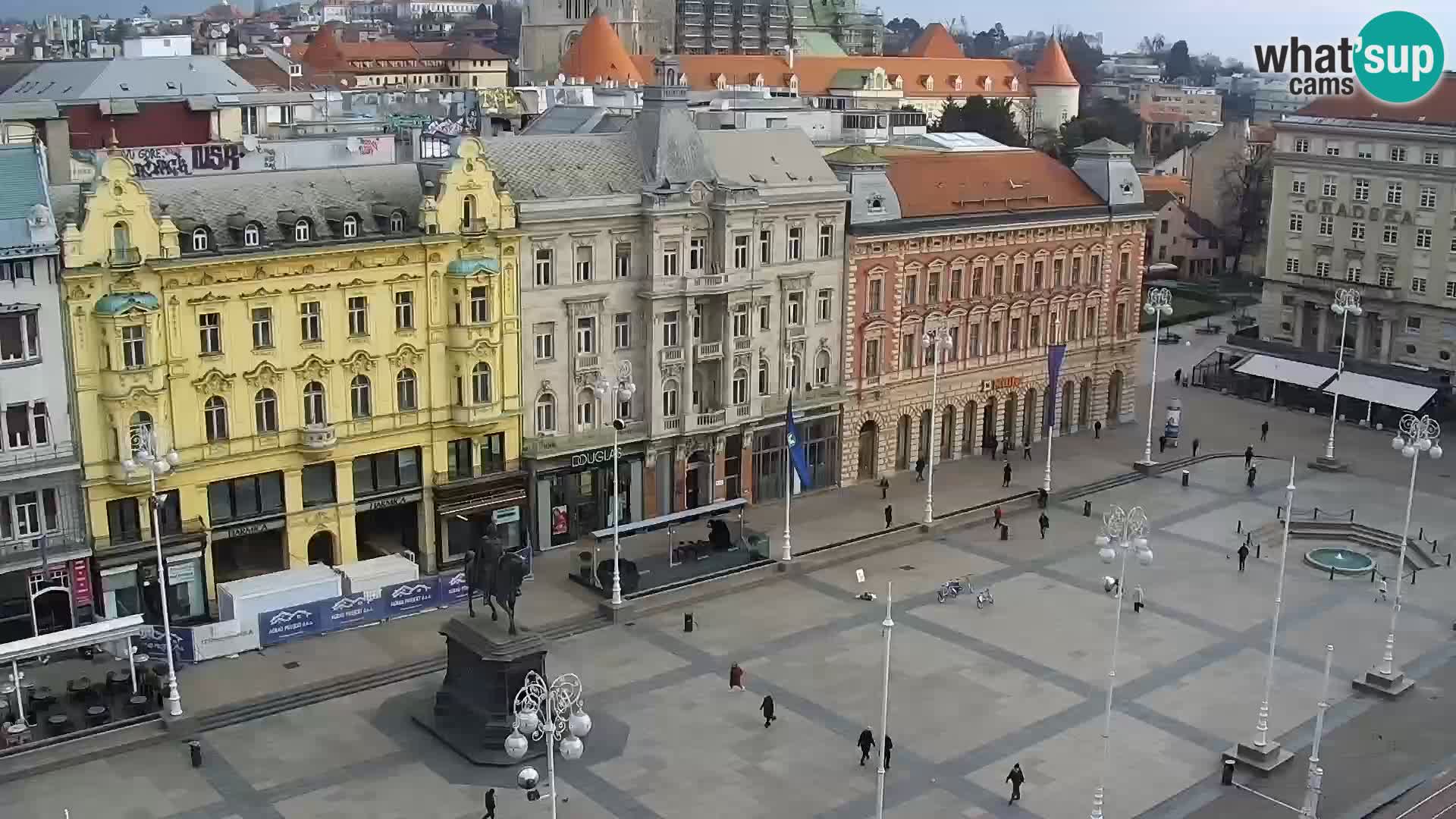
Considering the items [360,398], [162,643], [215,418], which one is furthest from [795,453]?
[162,643]

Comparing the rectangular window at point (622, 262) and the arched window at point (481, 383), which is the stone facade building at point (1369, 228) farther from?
the arched window at point (481, 383)

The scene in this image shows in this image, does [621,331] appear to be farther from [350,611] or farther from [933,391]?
[350,611]

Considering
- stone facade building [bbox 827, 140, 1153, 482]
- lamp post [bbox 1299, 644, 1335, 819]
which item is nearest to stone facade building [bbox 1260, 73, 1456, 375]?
stone facade building [bbox 827, 140, 1153, 482]

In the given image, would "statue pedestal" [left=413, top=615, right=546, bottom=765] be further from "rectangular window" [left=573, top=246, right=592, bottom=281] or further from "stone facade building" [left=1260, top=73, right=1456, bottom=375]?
"stone facade building" [left=1260, top=73, right=1456, bottom=375]

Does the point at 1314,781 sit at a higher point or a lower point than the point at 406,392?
lower

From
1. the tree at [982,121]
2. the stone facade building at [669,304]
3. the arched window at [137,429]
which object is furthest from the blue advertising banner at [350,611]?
the tree at [982,121]

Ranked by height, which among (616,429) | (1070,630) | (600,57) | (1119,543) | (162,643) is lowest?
(1070,630)
